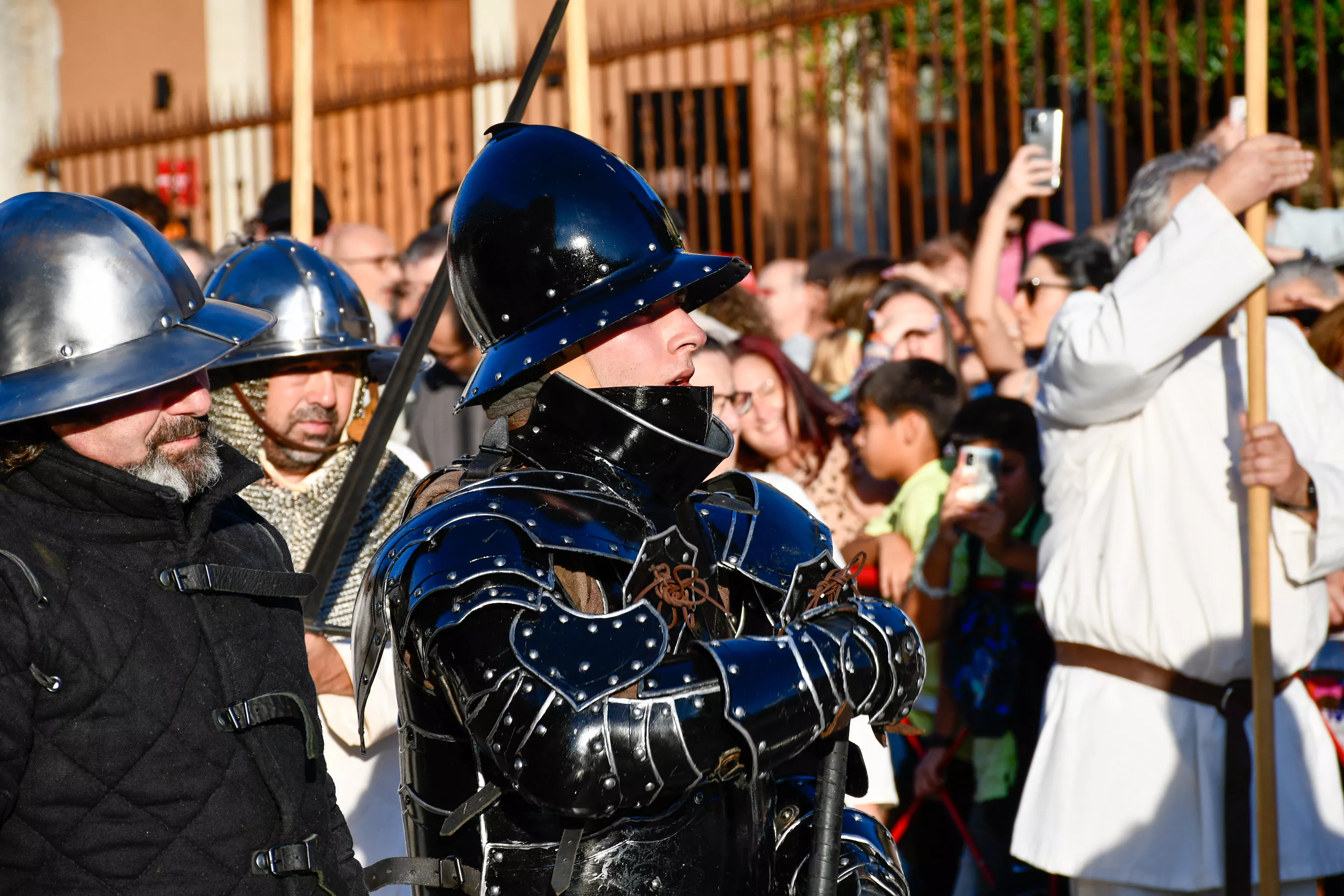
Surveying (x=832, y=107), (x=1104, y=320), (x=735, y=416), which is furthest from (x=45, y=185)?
(x=1104, y=320)

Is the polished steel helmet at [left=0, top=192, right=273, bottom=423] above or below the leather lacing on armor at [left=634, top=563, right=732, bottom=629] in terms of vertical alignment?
above

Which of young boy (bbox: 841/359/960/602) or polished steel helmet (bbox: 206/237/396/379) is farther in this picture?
young boy (bbox: 841/359/960/602)

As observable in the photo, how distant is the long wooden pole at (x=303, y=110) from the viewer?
3920 millimetres

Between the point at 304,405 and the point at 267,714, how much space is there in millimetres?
1637

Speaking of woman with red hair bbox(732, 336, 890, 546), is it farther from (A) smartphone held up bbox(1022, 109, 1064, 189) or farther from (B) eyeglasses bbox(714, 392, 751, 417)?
(A) smartphone held up bbox(1022, 109, 1064, 189)

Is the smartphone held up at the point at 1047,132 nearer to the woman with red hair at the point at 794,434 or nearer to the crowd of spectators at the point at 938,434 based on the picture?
the crowd of spectators at the point at 938,434

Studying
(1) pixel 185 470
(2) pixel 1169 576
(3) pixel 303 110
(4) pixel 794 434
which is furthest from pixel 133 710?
(4) pixel 794 434

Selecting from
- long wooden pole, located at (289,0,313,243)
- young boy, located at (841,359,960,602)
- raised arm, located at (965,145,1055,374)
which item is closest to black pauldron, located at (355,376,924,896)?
long wooden pole, located at (289,0,313,243)

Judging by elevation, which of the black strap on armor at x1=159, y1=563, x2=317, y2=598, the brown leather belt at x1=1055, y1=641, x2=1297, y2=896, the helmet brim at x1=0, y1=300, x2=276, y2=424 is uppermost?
the helmet brim at x1=0, y1=300, x2=276, y2=424

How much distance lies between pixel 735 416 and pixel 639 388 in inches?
86.5

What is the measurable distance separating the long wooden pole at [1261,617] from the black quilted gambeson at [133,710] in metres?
2.11

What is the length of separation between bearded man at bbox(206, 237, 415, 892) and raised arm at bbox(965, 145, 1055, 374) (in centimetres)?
248

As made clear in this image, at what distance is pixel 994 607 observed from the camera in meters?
4.51

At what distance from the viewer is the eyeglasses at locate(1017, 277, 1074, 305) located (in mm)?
5246
